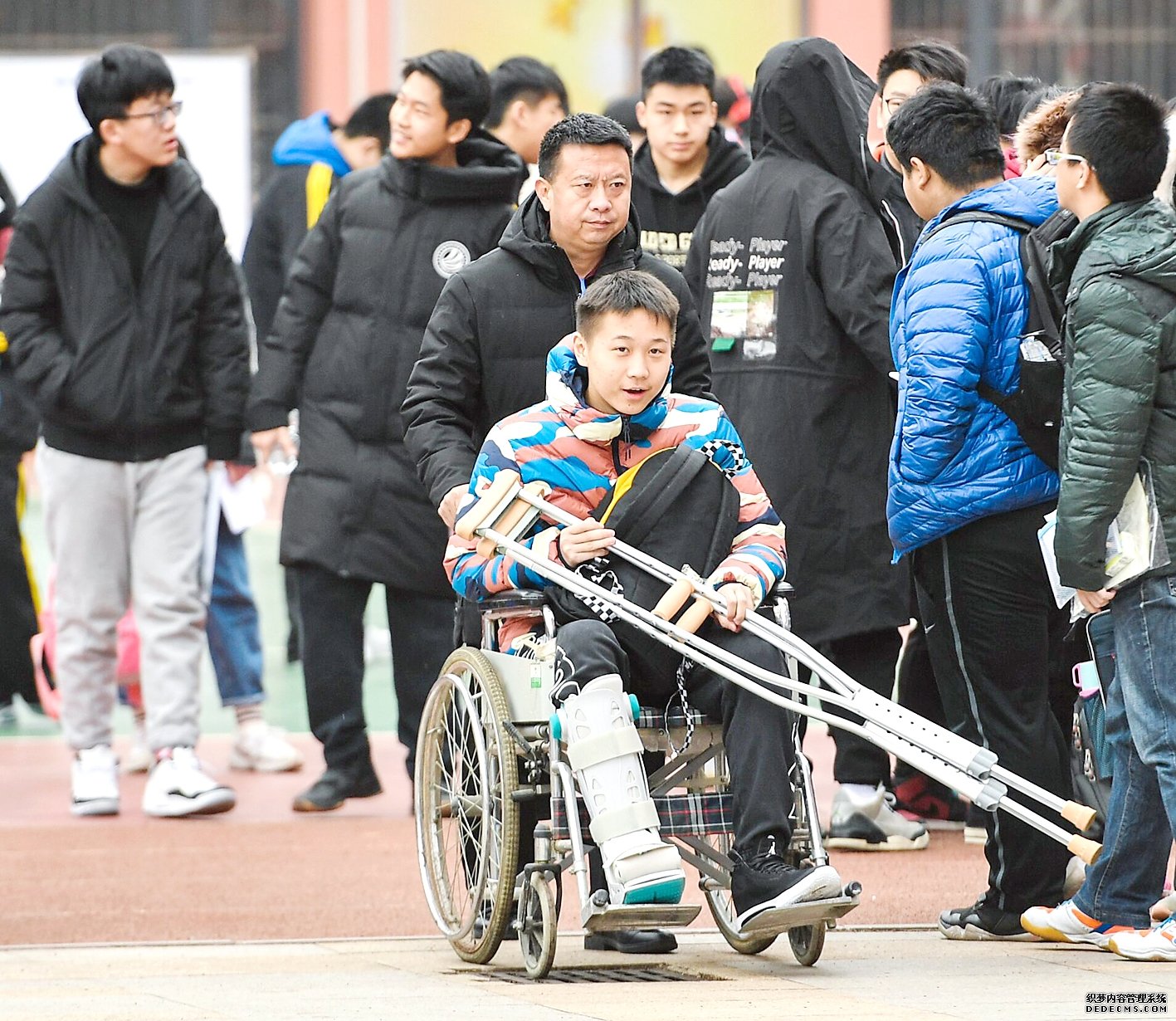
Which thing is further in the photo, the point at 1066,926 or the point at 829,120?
the point at 829,120

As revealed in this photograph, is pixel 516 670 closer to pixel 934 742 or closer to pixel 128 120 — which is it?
pixel 934 742

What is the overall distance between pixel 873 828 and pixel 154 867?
216cm

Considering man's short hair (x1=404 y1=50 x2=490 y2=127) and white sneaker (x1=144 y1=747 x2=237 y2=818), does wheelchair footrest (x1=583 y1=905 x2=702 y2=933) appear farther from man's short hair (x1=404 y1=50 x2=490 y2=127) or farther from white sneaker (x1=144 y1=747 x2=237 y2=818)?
man's short hair (x1=404 y1=50 x2=490 y2=127)

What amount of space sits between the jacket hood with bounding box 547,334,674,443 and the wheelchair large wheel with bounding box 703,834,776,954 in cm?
93

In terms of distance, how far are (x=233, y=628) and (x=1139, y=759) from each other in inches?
181

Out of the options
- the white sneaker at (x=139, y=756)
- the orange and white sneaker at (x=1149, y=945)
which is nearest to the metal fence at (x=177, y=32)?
the white sneaker at (x=139, y=756)

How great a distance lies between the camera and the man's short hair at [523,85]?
946cm

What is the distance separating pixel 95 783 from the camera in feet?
26.7

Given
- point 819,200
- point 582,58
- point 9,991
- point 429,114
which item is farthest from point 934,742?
point 582,58

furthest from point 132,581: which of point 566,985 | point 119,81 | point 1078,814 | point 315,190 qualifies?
point 1078,814

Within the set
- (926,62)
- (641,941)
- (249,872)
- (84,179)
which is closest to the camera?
(641,941)

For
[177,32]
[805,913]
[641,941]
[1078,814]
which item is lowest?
[641,941]

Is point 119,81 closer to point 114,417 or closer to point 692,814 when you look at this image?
point 114,417

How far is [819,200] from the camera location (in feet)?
23.3
